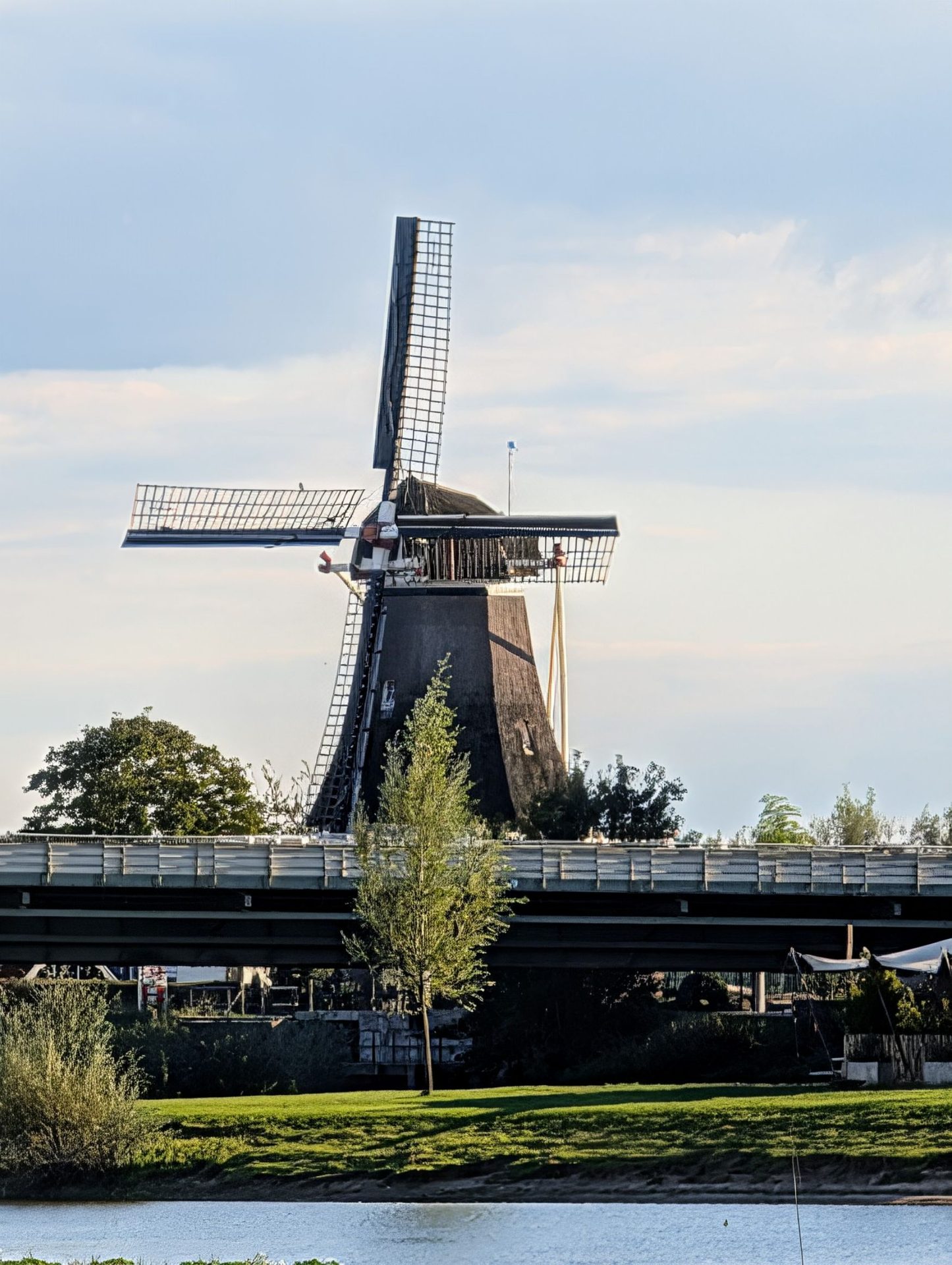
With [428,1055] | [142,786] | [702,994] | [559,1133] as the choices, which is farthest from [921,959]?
[142,786]

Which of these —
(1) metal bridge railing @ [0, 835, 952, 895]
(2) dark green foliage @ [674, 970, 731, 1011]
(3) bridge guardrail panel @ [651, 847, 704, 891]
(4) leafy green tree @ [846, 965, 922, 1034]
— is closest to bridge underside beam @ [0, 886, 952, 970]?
(3) bridge guardrail panel @ [651, 847, 704, 891]

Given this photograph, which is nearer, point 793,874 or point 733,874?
point 733,874

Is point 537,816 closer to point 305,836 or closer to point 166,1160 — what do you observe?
point 305,836

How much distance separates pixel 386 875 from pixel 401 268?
35.9 m

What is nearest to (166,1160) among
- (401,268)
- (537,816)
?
(537,816)

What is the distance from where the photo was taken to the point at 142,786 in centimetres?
9012

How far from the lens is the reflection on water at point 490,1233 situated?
35.5 meters

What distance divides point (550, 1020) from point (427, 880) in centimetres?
1019

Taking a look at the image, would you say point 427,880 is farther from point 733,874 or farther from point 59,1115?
point 59,1115

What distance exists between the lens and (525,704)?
253ft

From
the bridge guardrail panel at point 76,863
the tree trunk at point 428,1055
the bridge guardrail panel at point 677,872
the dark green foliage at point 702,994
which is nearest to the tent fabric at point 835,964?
the bridge guardrail panel at point 677,872

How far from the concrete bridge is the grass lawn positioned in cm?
866

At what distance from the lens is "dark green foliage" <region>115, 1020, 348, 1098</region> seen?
57.5 m

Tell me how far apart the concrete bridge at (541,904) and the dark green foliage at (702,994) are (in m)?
6.16
